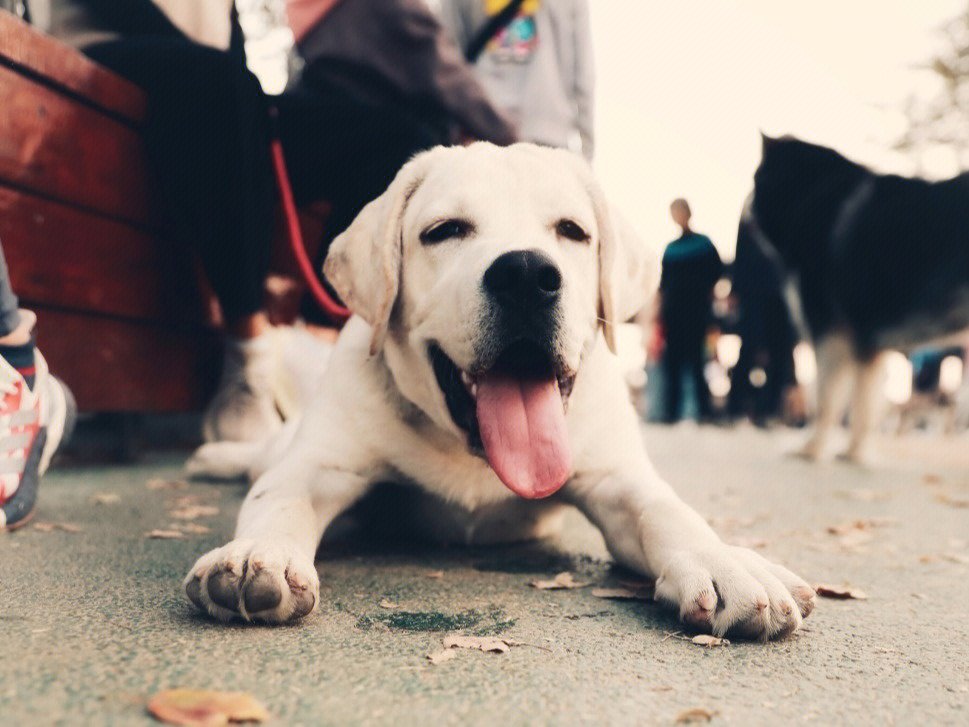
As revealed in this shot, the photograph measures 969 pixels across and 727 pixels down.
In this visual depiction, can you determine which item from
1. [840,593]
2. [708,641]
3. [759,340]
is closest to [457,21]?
[840,593]

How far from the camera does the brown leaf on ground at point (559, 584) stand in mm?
1864

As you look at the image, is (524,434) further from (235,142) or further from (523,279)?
(235,142)

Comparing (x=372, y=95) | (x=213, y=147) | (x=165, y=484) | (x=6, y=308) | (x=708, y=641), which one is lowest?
(x=165, y=484)

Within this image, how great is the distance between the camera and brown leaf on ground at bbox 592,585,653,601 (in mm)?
1785

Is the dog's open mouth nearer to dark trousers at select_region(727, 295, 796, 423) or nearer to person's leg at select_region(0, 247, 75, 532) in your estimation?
person's leg at select_region(0, 247, 75, 532)

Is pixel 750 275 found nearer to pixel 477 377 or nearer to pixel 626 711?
pixel 477 377

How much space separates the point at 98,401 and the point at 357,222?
203 centimetres

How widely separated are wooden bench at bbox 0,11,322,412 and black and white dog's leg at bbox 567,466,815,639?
8.54ft

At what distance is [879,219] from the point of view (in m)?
6.03

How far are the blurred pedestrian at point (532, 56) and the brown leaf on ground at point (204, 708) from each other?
147 inches

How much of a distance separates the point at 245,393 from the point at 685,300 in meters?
7.29

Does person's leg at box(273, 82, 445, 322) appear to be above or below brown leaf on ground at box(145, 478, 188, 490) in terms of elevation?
above

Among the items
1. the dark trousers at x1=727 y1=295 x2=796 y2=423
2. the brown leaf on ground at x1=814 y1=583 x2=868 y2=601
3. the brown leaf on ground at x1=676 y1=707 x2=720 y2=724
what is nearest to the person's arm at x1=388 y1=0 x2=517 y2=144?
the brown leaf on ground at x1=814 y1=583 x2=868 y2=601

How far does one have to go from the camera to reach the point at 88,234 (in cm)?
357
